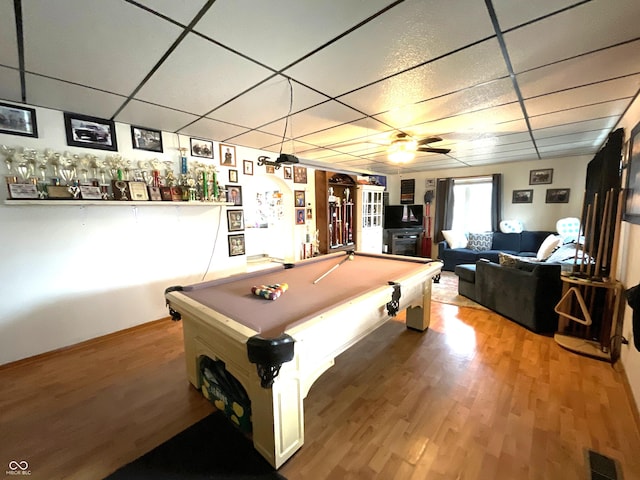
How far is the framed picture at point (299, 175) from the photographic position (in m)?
4.59

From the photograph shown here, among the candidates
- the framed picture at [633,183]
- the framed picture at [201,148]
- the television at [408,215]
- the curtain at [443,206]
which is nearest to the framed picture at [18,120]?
the framed picture at [201,148]

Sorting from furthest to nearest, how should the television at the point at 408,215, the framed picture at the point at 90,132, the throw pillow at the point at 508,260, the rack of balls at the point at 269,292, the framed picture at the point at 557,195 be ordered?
1. the television at the point at 408,215
2. the framed picture at the point at 557,195
3. the throw pillow at the point at 508,260
4. the framed picture at the point at 90,132
5. the rack of balls at the point at 269,292

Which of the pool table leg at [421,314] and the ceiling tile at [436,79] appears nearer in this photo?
the ceiling tile at [436,79]

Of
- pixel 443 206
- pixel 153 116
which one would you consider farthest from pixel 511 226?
pixel 153 116

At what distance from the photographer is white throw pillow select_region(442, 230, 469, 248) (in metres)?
5.57

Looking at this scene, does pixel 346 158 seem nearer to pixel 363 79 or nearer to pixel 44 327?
pixel 363 79

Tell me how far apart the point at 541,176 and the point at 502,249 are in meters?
1.59

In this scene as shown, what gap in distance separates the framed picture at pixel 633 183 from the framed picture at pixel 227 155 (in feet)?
13.3

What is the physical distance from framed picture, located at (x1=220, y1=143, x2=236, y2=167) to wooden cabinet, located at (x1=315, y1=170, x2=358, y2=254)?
5.97 ft

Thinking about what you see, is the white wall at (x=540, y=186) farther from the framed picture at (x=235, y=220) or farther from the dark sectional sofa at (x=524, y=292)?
the framed picture at (x=235, y=220)

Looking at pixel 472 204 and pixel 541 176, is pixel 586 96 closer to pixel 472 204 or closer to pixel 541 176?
pixel 541 176

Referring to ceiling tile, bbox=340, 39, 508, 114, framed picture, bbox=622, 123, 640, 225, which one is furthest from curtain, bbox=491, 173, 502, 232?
ceiling tile, bbox=340, 39, 508, 114

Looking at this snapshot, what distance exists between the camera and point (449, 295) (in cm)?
407

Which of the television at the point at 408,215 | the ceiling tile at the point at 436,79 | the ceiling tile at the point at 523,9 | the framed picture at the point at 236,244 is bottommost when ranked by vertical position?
the framed picture at the point at 236,244
